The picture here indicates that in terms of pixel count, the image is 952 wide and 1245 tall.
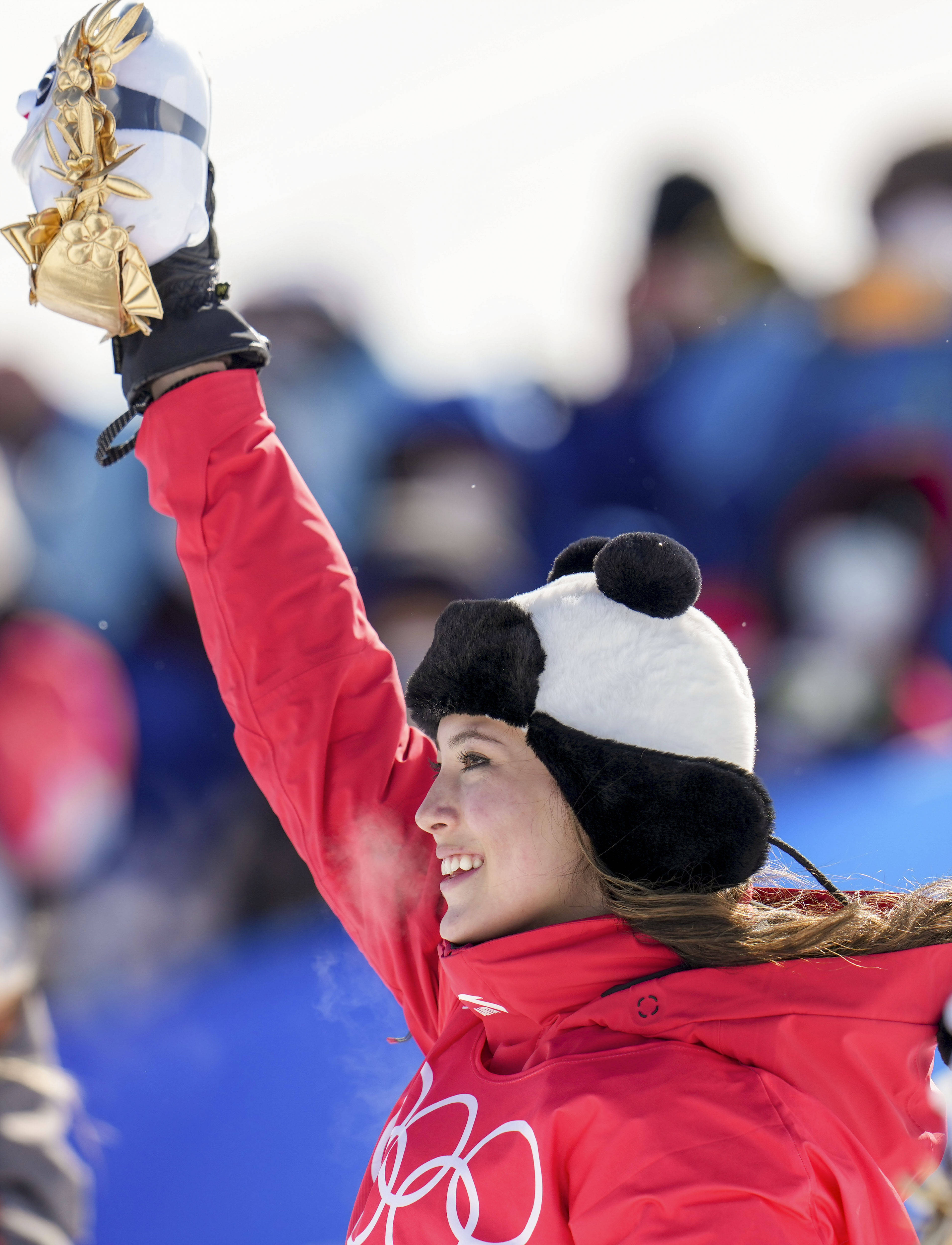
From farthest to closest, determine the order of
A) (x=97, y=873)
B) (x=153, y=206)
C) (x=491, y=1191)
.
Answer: (x=97, y=873) < (x=153, y=206) < (x=491, y=1191)

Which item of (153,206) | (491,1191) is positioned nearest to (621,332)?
(153,206)

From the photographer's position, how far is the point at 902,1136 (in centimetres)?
83

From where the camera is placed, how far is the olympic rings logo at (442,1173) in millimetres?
811

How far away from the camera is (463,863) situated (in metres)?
0.97

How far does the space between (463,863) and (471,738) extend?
124 mm

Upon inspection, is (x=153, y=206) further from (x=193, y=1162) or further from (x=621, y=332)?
(x=621, y=332)

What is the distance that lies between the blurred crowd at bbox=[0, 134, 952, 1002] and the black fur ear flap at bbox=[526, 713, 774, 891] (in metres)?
1.62

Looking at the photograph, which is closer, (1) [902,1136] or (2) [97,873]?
(1) [902,1136]

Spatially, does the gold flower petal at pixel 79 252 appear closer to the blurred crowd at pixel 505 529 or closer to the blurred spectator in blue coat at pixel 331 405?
the blurred crowd at pixel 505 529

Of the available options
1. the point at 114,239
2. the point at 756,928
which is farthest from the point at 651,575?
the point at 114,239

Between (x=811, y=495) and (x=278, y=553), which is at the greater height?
(x=278, y=553)

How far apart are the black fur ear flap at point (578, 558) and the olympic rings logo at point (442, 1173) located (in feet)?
1.76

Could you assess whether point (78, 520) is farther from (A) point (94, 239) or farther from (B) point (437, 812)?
(B) point (437, 812)

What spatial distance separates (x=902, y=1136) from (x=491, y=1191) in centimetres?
35
